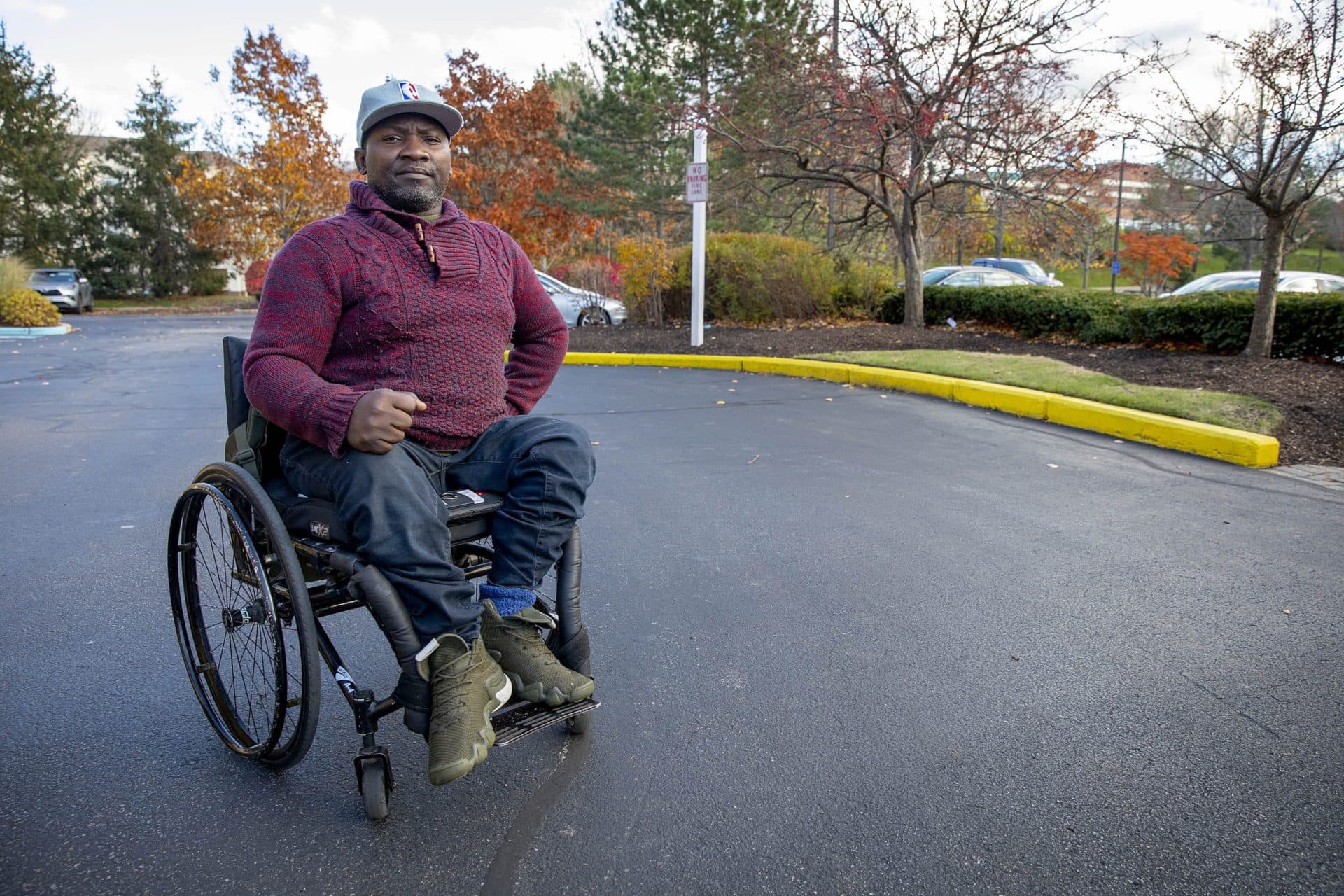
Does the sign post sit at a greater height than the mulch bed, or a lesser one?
greater

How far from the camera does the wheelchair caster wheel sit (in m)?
2.22

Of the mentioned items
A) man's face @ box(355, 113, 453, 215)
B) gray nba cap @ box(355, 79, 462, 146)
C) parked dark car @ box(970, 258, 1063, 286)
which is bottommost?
man's face @ box(355, 113, 453, 215)

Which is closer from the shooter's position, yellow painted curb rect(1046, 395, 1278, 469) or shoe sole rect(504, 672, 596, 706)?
shoe sole rect(504, 672, 596, 706)

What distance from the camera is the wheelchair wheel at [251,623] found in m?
2.13


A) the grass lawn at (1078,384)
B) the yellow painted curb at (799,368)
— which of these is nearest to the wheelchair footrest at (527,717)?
the grass lawn at (1078,384)

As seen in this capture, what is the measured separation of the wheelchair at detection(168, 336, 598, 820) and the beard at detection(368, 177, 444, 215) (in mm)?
575

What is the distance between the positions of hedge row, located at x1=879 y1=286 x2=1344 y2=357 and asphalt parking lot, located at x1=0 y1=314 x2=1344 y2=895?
4.66m

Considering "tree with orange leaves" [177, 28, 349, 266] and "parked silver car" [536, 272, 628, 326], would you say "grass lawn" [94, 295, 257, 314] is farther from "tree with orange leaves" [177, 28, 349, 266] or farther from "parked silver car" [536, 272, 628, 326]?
"parked silver car" [536, 272, 628, 326]

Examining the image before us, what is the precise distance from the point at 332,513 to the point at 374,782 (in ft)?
2.23

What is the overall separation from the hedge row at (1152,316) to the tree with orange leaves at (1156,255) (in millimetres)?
23283

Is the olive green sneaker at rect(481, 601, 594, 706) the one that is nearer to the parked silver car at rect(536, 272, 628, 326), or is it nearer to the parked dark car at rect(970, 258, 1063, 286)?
the parked silver car at rect(536, 272, 628, 326)

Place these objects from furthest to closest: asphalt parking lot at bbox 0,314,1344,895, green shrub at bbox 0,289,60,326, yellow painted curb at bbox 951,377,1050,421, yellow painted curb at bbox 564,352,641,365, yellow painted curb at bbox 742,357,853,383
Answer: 1. green shrub at bbox 0,289,60,326
2. yellow painted curb at bbox 564,352,641,365
3. yellow painted curb at bbox 742,357,853,383
4. yellow painted curb at bbox 951,377,1050,421
5. asphalt parking lot at bbox 0,314,1344,895

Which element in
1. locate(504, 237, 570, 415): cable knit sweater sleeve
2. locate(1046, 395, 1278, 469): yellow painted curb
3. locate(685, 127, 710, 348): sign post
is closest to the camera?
locate(504, 237, 570, 415): cable knit sweater sleeve

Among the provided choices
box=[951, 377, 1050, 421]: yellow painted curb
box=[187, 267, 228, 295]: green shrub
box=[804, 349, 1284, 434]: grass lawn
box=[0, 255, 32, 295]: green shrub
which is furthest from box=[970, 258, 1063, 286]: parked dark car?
box=[187, 267, 228, 295]: green shrub
